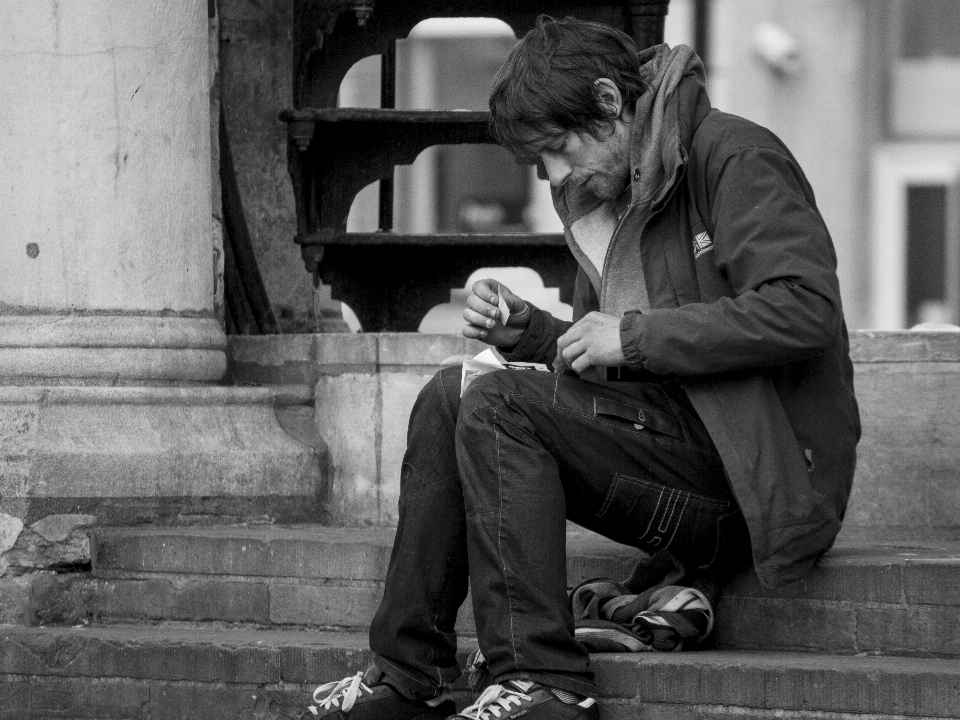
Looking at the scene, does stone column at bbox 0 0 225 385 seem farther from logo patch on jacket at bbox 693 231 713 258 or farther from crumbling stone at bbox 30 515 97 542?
logo patch on jacket at bbox 693 231 713 258

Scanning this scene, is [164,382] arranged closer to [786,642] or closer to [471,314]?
[471,314]

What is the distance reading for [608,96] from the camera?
2561 mm

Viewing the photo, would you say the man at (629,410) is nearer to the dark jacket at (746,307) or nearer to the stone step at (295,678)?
the dark jacket at (746,307)

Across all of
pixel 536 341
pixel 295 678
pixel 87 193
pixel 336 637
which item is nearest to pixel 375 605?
pixel 336 637

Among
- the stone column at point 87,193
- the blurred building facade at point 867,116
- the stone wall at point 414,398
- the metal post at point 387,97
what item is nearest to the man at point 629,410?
the stone wall at point 414,398

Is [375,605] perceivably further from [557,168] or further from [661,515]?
[557,168]

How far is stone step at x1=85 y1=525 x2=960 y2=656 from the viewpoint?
2.70 meters

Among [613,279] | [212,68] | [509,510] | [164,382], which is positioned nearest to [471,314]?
[613,279]

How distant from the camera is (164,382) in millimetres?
3648

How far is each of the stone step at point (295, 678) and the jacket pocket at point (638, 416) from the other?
426 millimetres

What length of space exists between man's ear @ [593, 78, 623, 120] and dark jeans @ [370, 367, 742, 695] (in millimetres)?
500

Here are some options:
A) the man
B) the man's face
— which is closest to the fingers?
the man

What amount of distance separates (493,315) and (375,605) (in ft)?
2.47

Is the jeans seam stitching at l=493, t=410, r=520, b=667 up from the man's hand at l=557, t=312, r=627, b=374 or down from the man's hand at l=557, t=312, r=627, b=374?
down
